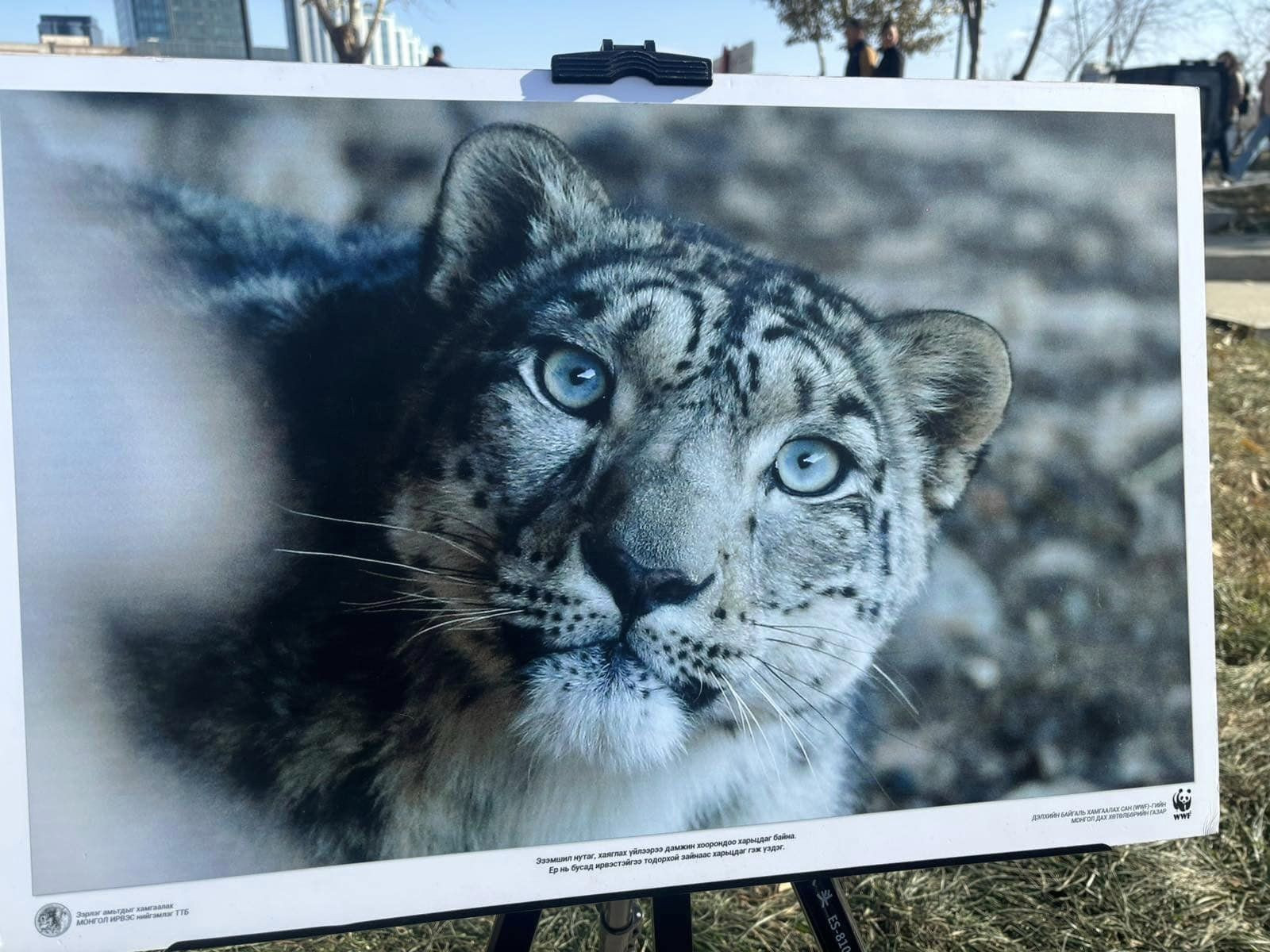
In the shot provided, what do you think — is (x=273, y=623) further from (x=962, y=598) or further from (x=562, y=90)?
(x=962, y=598)

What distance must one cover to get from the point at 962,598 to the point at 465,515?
696mm

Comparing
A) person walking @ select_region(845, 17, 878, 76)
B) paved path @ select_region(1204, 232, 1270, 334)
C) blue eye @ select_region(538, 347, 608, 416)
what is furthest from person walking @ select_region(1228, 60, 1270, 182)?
blue eye @ select_region(538, 347, 608, 416)

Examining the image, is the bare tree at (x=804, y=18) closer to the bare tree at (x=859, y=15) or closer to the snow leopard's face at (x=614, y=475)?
the bare tree at (x=859, y=15)

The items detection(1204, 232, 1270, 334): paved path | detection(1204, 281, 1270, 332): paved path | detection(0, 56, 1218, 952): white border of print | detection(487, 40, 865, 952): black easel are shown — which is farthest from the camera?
detection(1204, 232, 1270, 334): paved path

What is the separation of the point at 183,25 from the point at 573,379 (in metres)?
8.08

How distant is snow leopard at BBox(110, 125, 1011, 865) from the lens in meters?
1.19

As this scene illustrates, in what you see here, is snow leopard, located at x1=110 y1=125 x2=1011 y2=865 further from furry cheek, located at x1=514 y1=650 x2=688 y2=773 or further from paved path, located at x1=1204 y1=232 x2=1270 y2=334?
paved path, located at x1=1204 y1=232 x2=1270 y2=334

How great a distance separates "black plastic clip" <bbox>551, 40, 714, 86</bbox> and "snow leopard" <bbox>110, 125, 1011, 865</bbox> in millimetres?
96

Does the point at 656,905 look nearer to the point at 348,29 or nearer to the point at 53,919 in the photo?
the point at 53,919

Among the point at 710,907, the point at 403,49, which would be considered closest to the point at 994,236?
the point at 710,907

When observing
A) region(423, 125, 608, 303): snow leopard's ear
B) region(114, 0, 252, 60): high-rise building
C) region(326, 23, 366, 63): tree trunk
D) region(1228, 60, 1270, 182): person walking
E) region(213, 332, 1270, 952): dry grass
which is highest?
region(114, 0, 252, 60): high-rise building

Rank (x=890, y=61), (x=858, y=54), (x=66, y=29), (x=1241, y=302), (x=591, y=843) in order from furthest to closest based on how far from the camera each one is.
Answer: (x=858, y=54)
(x=890, y=61)
(x=66, y=29)
(x=1241, y=302)
(x=591, y=843)

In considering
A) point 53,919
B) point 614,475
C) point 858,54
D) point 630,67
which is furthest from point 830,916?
point 858,54

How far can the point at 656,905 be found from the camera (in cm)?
135
